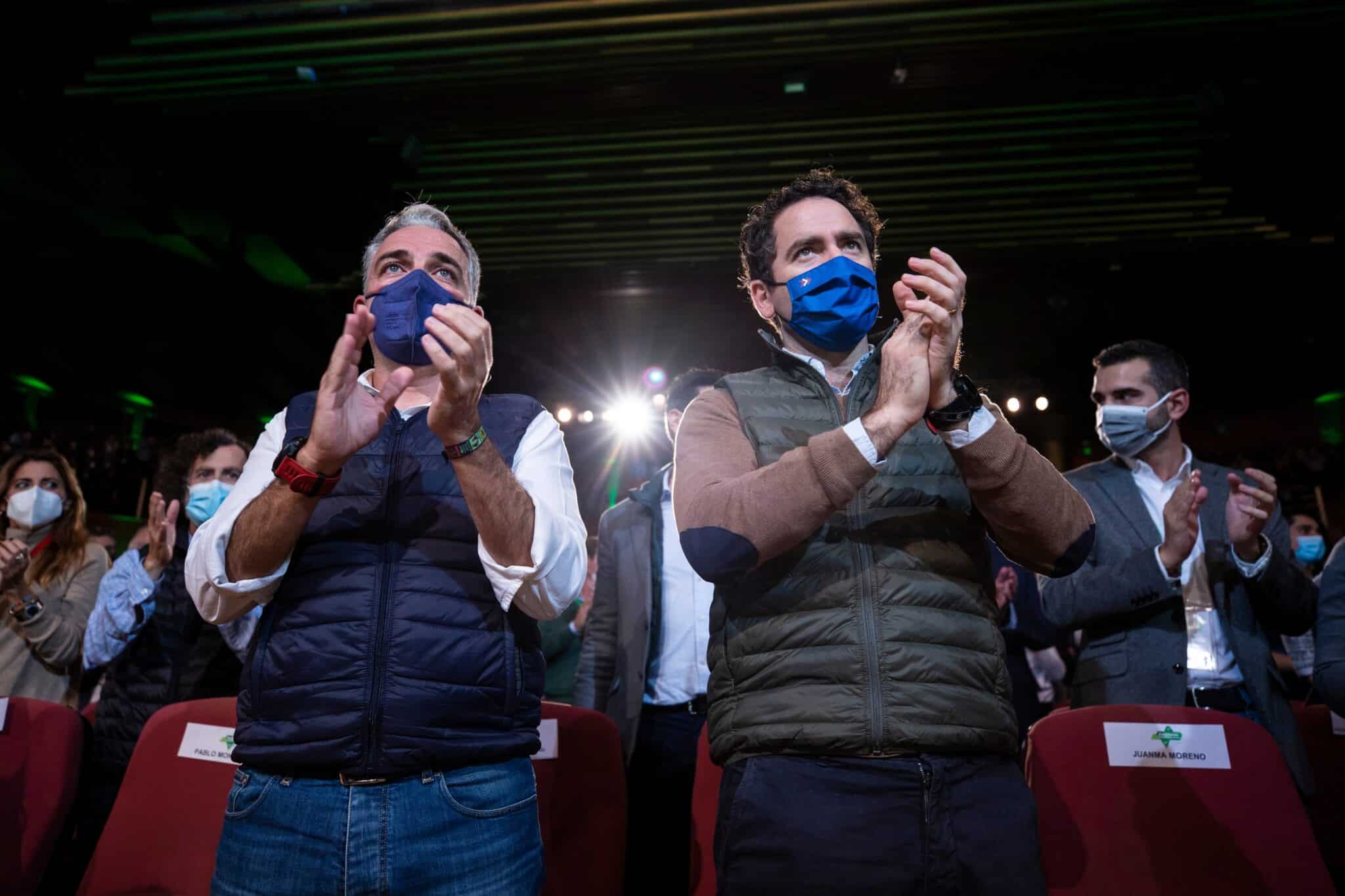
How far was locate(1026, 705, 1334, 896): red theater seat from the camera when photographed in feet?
5.03

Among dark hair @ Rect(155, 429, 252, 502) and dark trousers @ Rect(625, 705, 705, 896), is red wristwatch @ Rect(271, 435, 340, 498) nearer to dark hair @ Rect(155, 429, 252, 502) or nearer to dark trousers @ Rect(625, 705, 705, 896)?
dark trousers @ Rect(625, 705, 705, 896)

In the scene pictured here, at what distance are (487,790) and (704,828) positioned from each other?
570 mm

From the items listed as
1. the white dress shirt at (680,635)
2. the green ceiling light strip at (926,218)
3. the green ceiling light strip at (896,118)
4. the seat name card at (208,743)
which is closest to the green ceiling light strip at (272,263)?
the green ceiling light strip at (926,218)

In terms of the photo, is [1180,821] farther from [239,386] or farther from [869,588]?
[239,386]

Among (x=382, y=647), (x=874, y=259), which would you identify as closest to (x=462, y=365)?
(x=382, y=647)

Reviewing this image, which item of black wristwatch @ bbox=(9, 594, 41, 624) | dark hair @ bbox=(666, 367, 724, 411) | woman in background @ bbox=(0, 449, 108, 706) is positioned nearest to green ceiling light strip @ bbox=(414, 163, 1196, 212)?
dark hair @ bbox=(666, 367, 724, 411)

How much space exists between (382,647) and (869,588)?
72 cm

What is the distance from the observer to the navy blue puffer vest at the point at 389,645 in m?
1.21

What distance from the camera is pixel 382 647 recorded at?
1.24 meters

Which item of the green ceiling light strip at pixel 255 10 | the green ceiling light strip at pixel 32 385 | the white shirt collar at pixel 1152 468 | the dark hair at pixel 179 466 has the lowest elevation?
the white shirt collar at pixel 1152 468

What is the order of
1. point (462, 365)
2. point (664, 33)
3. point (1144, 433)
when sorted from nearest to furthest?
point (462, 365) < point (1144, 433) < point (664, 33)

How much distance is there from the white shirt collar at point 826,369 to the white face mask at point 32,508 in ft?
10.4

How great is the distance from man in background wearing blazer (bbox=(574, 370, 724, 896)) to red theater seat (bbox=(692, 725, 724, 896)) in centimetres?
72

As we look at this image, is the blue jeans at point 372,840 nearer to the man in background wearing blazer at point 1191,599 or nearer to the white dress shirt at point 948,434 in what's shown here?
the white dress shirt at point 948,434
